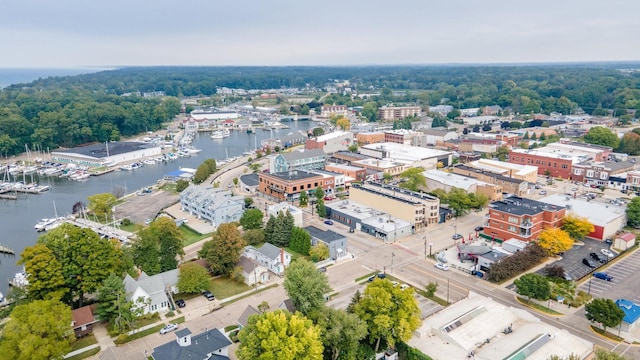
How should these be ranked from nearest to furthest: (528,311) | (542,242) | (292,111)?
1. (528,311)
2. (542,242)
3. (292,111)

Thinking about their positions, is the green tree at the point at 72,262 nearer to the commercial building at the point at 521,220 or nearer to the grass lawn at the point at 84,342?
the grass lawn at the point at 84,342

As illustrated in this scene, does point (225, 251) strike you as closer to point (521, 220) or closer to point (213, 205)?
point (213, 205)

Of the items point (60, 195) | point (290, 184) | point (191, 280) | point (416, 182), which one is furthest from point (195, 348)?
point (60, 195)

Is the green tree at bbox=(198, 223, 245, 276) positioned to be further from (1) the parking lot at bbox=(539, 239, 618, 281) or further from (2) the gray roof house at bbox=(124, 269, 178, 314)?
(1) the parking lot at bbox=(539, 239, 618, 281)

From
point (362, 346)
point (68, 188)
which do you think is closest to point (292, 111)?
point (68, 188)

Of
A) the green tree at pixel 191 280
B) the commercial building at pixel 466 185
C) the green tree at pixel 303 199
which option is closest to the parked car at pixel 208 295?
the green tree at pixel 191 280

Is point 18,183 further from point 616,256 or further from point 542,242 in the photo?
point 616,256
